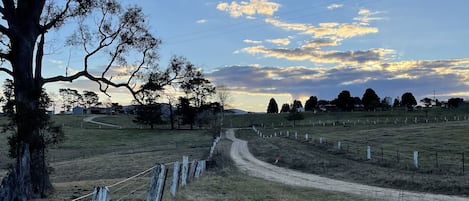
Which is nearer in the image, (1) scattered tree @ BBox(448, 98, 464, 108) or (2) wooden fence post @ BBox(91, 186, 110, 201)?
(2) wooden fence post @ BBox(91, 186, 110, 201)

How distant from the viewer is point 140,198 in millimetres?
14492

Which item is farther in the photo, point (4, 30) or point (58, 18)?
point (58, 18)

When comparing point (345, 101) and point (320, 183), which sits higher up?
point (345, 101)

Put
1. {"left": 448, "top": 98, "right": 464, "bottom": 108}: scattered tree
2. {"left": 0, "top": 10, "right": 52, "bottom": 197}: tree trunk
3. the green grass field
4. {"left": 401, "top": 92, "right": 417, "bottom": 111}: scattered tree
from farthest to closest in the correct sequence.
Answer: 1. {"left": 401, "top": 92, "right": 417, "bottom": 111}: scattered tree
2. {"left": 448, "top": 98, "right": 464, "bottom": 108}: scattered tree
3. {"left": 0, "top": 10, "right": 52, "bottom": 197}: tree trunk
4. the green grass field

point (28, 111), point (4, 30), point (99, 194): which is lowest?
point (99, 194)

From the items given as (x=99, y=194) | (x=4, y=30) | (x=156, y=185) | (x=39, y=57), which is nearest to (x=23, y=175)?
(x=4, y=30)

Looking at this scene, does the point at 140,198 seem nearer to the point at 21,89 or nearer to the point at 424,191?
the point at 21,89

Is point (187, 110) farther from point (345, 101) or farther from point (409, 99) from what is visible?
point (409, 99)

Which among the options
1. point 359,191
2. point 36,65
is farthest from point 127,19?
point 359,191

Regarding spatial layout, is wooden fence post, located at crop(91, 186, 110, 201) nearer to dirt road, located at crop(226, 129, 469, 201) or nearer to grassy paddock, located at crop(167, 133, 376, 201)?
grassy paddock, located at crop(167, 133, 376, 201)

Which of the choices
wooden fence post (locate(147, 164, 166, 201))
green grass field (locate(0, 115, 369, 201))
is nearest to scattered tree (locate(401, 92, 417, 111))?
green grass field (locate(0, 115, 369, 201))

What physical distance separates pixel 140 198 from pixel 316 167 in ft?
58.6

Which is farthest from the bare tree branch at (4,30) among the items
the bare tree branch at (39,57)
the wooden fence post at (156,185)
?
the wooden fence post at (156,185)

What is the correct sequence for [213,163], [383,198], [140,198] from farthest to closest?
[213,163], [383,198], [140,198]
